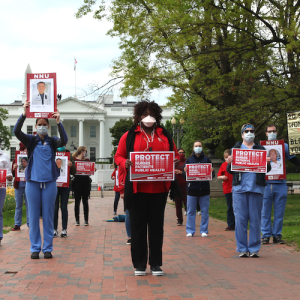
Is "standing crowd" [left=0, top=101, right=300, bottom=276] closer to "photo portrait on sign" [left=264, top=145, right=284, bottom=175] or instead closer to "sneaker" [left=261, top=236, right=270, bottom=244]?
"sneaker" [left=261, top=236, right=270, bottom=244]

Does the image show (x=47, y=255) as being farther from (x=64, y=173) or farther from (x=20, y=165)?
(x=20, y=165)

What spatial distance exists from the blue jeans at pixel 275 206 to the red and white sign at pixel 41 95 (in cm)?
419

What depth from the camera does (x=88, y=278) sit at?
17.7ft

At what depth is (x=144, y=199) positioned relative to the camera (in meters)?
5.62

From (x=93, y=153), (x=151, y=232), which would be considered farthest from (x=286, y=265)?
(x=93, y=153)

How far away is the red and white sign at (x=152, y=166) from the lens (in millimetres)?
5543

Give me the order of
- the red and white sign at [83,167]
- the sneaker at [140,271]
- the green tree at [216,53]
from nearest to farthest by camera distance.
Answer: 1. the sneaker at [140,271]
2. the red and white sign at [83,167]
3. the green tree at [216,53]

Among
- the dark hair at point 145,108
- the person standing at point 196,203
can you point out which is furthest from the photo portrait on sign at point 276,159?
the dark hair at point 145,108

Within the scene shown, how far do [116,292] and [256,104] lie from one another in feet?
40.9

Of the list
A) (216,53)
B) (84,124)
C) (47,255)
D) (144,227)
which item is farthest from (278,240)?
(84,124)

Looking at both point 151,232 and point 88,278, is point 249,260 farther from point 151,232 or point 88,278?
point 88,278

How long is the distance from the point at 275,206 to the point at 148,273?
11.4ft

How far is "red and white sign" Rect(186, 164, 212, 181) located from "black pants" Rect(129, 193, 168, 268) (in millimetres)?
3999

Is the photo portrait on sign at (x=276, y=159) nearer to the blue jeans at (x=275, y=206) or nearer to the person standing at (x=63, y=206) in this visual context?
the blue jeans at (x=275, y=206)
